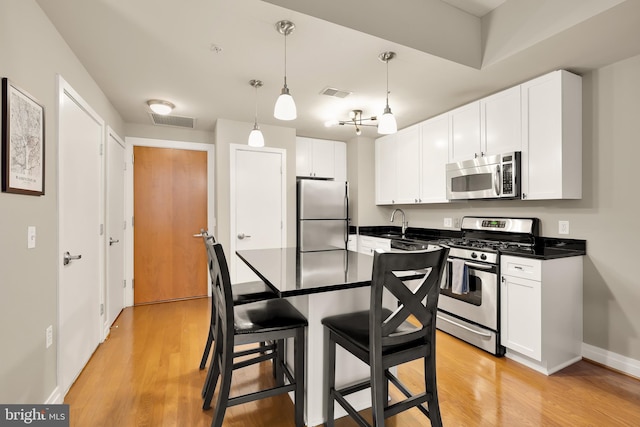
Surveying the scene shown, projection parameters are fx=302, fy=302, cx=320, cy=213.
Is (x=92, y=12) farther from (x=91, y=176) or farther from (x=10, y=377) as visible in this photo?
(x=10, y=377)

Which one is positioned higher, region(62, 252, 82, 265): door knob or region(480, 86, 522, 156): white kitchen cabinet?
region(480, 86, 522, 156): white kitchen cabinet

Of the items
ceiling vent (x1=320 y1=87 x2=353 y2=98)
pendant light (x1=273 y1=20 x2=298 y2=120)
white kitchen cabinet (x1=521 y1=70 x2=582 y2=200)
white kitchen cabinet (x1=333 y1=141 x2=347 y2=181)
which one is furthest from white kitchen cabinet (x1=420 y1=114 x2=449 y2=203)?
pendant light (x1=273 y1=20 x2=298 y2=120)

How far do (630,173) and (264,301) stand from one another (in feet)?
9.68

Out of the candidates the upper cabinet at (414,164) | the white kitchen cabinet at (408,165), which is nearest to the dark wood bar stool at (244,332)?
the upper cabinet at (414,164)

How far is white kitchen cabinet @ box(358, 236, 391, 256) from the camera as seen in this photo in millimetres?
4132

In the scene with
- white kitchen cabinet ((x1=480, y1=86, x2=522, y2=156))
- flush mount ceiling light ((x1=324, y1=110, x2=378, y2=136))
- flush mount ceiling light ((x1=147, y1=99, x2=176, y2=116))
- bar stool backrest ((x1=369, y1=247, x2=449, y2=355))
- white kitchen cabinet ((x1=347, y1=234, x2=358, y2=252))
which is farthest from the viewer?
white kitchen cabinet ((x1=347, y1=234, x2=358, y2=252))

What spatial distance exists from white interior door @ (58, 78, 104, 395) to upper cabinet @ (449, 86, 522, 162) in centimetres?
353

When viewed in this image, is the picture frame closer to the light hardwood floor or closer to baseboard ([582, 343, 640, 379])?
the light hardwood floor

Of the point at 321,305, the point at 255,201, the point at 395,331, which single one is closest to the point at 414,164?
the point at 255,201

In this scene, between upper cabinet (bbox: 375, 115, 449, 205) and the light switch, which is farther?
upper cabinet (bbox: 375, 115, 449, 205)

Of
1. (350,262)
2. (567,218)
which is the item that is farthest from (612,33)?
(350,262)

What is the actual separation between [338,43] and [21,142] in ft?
6.40

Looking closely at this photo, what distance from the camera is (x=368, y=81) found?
2.77 meters

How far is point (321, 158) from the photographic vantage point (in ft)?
16.0
